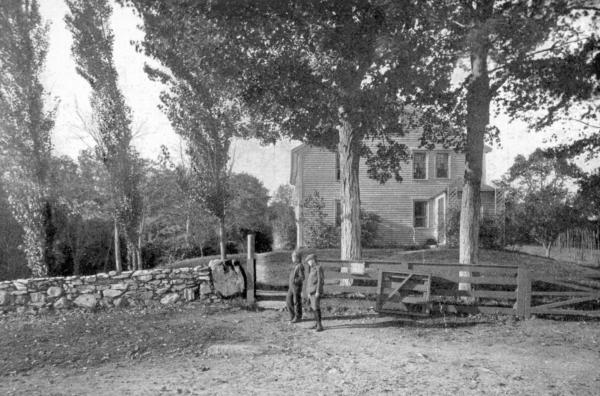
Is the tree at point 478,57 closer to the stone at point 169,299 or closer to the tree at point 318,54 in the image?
the tree at point 318,54

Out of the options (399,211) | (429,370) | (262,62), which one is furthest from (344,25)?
(399,211)

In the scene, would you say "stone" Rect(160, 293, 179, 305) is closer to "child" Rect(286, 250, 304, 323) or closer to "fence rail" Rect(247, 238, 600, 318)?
"fence rail" Rect(247, 238, 600, 318)

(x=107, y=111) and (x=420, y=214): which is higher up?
(x=107, y=111)

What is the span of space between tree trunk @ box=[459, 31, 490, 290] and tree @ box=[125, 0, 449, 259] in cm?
153

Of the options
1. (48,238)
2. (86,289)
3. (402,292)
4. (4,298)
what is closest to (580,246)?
(402,292)

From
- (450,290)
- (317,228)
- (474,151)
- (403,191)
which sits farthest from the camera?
(403,191)

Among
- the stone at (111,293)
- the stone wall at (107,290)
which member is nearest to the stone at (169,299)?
the stone wall at (107,290)

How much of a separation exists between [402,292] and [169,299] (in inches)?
230

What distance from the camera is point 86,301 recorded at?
1227 cm

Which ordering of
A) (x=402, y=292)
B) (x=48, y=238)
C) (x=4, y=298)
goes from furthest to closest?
(x=48, y=238) → (x=4, y=298) → (x=402, y=292)

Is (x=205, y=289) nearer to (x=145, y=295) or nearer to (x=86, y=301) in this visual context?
(x=145, y=295)

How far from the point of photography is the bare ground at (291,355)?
6.23 metres

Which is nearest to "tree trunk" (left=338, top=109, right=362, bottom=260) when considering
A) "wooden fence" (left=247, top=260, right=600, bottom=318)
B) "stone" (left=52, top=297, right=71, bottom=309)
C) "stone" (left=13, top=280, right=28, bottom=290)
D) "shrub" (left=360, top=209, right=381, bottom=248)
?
"wooden fence" (left=247, top=260, right=600, bottom=318)

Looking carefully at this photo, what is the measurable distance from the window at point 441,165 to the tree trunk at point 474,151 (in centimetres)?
1606
